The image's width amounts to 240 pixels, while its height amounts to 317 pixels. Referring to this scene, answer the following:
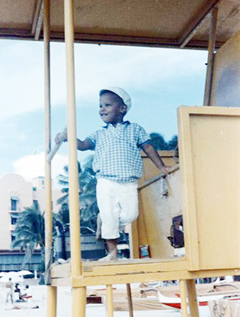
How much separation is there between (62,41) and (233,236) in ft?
9.11

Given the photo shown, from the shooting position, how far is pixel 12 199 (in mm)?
79375

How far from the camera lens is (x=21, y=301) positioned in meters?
32.0

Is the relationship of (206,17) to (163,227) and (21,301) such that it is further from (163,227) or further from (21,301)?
(21,301)

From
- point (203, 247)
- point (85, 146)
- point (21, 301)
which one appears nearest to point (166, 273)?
point (203, 247)

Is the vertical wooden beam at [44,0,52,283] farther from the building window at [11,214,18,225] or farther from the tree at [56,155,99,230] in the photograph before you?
the building window at [11,214,18,225]

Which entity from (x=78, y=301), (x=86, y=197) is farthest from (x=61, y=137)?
(x=86, y=197)

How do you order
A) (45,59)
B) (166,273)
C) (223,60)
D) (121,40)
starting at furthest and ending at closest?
(121,40) < (223,60) < (45,59) < (166,273)

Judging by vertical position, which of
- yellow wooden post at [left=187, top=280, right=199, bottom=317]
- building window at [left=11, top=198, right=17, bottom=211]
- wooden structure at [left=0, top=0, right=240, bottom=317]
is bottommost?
yellow wooden post at [left=187, top=280, right=199, bottom=317]

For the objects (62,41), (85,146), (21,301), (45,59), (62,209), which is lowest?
(21,301)

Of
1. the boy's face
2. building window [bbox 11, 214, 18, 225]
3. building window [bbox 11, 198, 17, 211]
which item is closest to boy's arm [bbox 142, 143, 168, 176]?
the boy's face

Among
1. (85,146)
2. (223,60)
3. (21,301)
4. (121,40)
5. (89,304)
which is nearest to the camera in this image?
(85,146)

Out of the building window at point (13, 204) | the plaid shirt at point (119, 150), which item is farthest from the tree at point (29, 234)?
the plaid shirt at point (119, 150)

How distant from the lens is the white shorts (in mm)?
4355

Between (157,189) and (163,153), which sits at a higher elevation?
(163,153)
